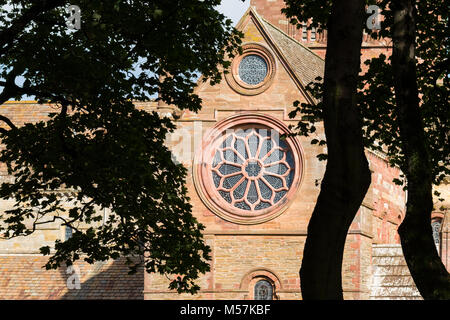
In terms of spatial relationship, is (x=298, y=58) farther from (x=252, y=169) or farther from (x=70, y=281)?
(x=70, y=281)

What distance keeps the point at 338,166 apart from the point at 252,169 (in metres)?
18.3

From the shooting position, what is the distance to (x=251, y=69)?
28.7m

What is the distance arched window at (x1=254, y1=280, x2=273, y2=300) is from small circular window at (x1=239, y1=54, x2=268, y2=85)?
692cm

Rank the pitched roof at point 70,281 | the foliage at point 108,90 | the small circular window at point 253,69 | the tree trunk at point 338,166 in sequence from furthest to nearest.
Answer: the pitched roof at point 70,281, the small circular window at point 253,69, the foliage at point 108,90, the tree trunk at point 338,166

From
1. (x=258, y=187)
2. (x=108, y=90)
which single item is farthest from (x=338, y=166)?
(x=258, y=187)

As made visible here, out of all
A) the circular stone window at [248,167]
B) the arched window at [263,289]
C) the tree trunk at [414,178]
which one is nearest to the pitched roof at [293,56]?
the circular stone window at [248,167]

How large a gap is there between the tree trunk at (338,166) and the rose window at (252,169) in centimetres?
1776

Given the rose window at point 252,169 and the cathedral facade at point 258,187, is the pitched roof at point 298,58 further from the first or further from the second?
the rose window at point 252,169

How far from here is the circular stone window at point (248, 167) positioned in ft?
92.2

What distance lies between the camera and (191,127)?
28.4 m

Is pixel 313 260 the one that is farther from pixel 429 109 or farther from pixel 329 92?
pixel 429 109

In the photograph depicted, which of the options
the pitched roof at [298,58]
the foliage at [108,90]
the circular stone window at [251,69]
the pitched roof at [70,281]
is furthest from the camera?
the pitched roof at [70,281]

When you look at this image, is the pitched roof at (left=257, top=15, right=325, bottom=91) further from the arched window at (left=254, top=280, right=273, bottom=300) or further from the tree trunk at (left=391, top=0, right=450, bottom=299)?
the tree trunk at (left=391, top=0, right=450, bottom=299)
